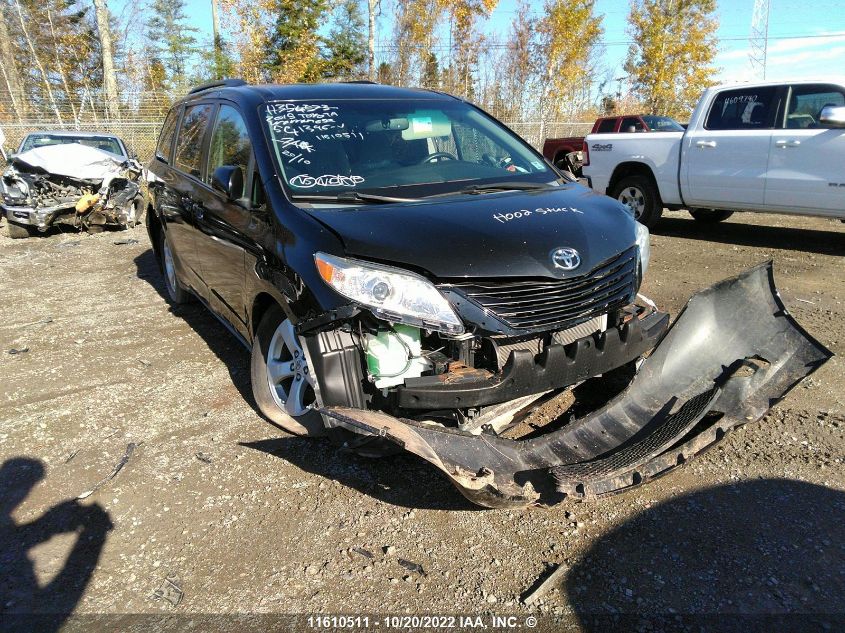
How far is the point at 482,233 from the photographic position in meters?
2.69

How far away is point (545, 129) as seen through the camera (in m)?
26.2

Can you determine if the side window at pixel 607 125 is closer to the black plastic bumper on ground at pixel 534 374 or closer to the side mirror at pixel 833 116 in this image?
the side mirror at pixel 833 116

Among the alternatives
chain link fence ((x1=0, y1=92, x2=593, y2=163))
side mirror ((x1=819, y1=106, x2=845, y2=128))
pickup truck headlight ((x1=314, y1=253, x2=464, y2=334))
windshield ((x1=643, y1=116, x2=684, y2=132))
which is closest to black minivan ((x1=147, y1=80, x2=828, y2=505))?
pickup truck headlight ((x1=314, y1=253, x2=464, y2=334))

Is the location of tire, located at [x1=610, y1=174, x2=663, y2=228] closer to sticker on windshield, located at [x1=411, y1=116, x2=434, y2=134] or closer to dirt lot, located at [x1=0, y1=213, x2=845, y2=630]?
dirt lot, located at [x1=0, y1=213, x2=845, y2=630]

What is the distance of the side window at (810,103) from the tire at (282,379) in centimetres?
689

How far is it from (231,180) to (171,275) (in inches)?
115

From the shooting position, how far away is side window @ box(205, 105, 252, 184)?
3.52 meters

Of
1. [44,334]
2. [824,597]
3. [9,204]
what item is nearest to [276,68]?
[9,204]

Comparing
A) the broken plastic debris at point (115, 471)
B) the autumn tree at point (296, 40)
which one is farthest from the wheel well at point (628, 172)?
the autumn tree at point (296, 40)

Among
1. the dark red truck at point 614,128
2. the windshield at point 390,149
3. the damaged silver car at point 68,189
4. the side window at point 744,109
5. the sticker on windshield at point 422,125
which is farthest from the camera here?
the dark red truck at point 614,128

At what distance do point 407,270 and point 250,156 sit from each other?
1.47 metres

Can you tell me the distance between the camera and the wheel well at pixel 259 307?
3246mm

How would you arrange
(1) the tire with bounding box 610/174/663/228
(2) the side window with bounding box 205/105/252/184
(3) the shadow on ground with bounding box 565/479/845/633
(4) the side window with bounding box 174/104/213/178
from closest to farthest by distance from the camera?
(3) the shadow on ground with bounding box 565/479/845/633 → (2) the side window with bounding box 205/105/252/184 → (4) the side window with bounding box 174/104/213/178 → (1) the tire with bounding box 610/174/663/228

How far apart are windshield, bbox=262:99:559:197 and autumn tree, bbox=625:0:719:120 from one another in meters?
30.7
